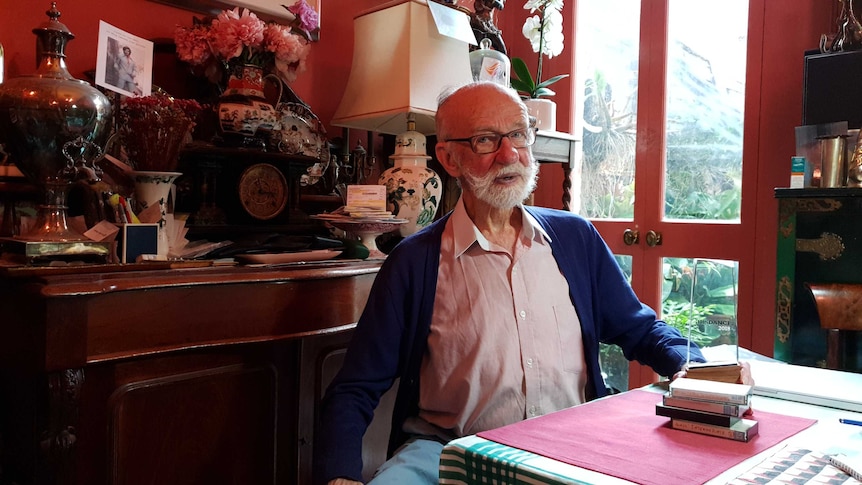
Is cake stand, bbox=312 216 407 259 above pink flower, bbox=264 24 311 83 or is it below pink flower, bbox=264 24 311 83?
below

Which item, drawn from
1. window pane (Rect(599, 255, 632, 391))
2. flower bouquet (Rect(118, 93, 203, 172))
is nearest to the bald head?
flower bouquet (Rect(118, 93, 203, 172))

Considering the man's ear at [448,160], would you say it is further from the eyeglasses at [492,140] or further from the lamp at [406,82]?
the lamp at [406,82]

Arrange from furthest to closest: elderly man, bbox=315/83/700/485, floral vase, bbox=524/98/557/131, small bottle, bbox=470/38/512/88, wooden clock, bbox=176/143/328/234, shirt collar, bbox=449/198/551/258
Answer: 1. floral vase, bbox=524/98/557/131
2. small bottle, bbox=470/38/512/88
3. wooden clock, bbox=176/143/328/234
4. shirt collar, bbox=449/198/551/258
5. elderly man, bbox=315/83/700/485

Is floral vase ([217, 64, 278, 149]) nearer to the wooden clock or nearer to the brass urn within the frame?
the wooden clock

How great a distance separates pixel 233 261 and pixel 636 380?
2044 mm

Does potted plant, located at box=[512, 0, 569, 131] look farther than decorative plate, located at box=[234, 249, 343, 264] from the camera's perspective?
Yes

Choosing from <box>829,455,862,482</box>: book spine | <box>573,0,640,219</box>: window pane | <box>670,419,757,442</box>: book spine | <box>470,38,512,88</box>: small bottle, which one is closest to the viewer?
<box>829,455,862,482</box>: book spine

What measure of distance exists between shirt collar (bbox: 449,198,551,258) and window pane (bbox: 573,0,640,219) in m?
1.57

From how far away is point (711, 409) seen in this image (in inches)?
37.1

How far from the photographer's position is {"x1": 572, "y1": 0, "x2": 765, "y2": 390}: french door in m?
2.65

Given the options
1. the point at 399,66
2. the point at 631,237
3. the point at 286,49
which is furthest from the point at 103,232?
the point at 631,237

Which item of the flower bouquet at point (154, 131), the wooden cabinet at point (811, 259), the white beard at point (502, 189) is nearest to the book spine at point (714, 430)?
the white beard at point (502, 189)

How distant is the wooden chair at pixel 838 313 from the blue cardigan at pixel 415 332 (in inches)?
30.2

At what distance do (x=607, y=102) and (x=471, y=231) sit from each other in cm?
184
